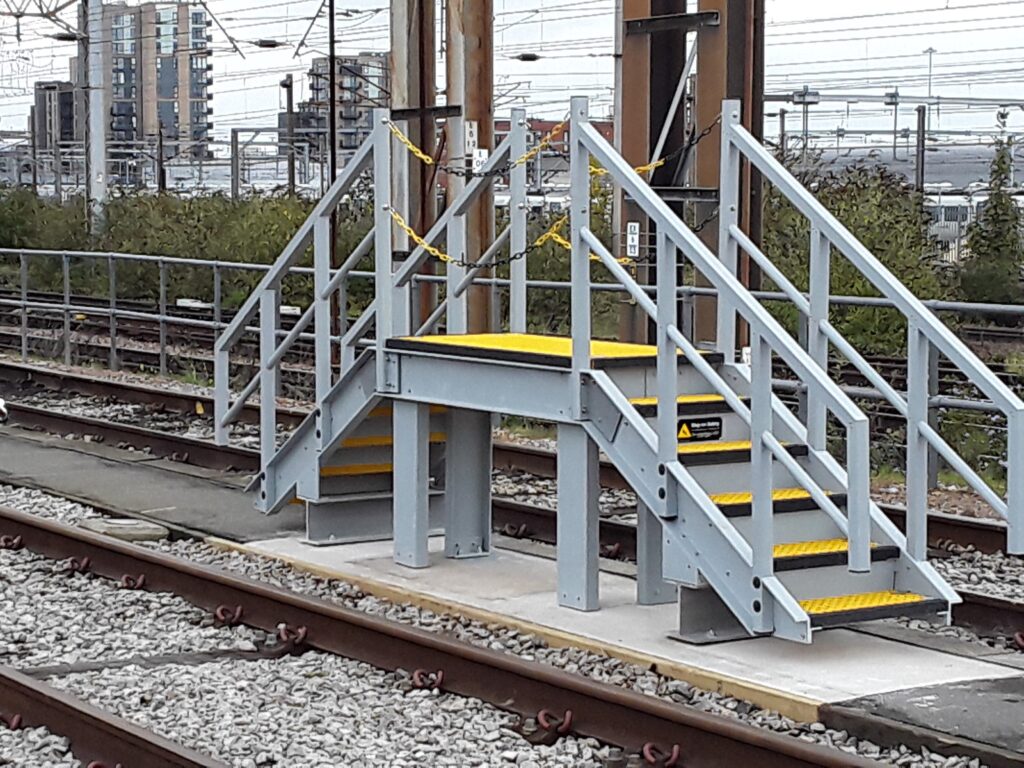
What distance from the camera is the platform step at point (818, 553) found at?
7320mm

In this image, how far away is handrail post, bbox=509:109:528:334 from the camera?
948cm

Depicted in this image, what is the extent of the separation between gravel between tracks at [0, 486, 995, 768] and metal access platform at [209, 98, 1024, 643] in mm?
444

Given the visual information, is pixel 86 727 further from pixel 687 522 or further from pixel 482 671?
pixel 687 522

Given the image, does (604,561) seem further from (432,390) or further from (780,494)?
(780,494)

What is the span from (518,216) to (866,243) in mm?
9709

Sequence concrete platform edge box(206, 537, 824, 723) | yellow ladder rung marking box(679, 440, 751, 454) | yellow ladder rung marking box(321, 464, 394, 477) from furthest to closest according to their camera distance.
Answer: yellow ladder rung marking box(321, 464, 394, 477), yellow ladder rung marking box(679, 440, 751, 454), concrete platform edge box(206, 537, 824, 723)

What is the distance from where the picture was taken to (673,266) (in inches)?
303

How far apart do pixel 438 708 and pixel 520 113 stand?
3657 mm

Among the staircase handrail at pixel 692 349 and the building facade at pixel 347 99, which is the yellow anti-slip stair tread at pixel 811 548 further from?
the building facade at pixel 347 99

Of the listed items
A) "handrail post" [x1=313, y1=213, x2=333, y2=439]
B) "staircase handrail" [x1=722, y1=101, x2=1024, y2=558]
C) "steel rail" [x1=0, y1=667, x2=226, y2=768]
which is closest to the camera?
"steel rail" [x1=0, y1=667, x2=226, y2=768]

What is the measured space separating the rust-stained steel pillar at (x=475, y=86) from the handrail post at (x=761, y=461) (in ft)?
27.8

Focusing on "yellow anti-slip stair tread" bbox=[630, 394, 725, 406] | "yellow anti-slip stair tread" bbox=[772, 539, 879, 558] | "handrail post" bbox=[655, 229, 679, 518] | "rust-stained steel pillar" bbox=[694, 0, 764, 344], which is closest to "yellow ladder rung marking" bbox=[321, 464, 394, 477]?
"yellow anti-slip stair tread" bbox=[630, 394, 725, 406]

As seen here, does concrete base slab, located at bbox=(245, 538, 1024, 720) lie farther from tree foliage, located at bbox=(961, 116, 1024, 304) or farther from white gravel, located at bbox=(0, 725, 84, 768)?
tree foliage, located at bbox=(961, 116, 1024, 304)

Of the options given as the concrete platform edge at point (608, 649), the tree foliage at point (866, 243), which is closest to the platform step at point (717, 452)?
the concrete platform edge at point (608, 649)
